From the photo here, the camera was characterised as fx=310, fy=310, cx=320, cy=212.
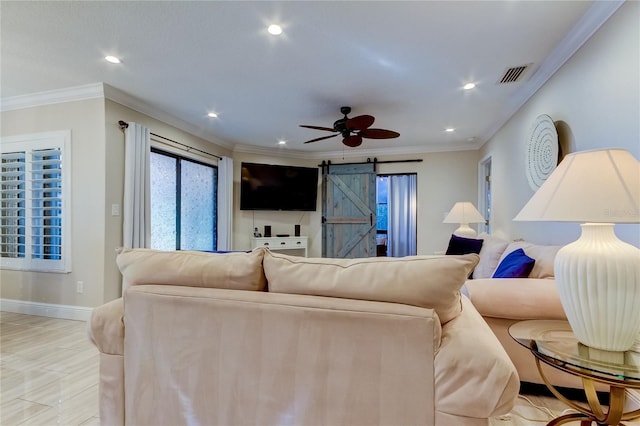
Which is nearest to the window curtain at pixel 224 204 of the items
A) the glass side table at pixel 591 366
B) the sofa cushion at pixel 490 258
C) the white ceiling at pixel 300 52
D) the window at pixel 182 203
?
the window at pixel 182 203

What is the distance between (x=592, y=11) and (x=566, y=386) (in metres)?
2.30

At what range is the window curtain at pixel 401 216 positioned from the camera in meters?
6.75

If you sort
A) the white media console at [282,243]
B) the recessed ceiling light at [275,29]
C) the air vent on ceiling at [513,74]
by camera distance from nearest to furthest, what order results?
the recessed ceiling light at [275,29] < the air vent on ceiling at [513,74] < the white media console at [282,243]

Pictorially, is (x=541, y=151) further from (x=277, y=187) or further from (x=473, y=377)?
(x=277, y=187)

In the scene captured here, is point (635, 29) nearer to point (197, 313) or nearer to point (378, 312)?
point (378, 312)

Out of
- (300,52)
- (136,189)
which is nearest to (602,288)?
(300,52)

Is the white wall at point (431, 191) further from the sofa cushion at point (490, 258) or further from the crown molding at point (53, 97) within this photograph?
the crown molding at point (53, 97)

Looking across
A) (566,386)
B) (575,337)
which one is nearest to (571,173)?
(575,337)

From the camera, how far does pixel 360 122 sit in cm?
328

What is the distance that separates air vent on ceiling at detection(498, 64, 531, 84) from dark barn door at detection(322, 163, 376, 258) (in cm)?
299

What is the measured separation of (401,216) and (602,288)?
19.1 feet

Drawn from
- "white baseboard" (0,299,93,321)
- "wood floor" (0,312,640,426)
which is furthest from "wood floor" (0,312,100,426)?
"white baseboard" (0,299,93,321)

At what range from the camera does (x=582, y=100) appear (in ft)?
7.19

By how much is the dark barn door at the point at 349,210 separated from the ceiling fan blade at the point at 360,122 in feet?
8.25
